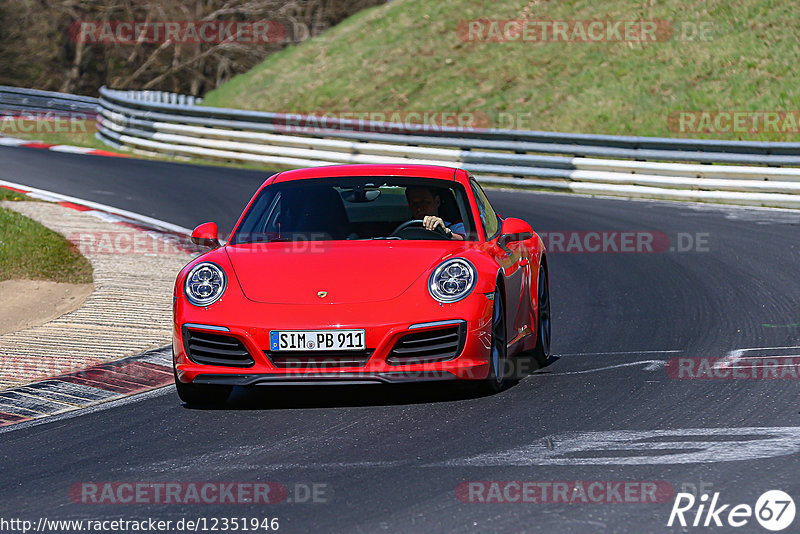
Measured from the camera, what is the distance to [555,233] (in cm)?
1584

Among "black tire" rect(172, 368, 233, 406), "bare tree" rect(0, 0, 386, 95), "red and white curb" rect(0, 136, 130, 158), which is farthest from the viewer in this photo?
"bare tree" rect(0, 0, 386, 95)

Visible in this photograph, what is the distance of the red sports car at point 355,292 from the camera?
676cm

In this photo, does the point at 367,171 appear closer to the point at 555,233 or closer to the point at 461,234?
the point at 461,234

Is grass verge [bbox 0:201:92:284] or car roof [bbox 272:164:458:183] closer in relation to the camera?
car roof [bbox 272:164:458:183]

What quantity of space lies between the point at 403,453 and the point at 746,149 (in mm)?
14868

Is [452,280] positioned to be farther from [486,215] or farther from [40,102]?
[40,102]
